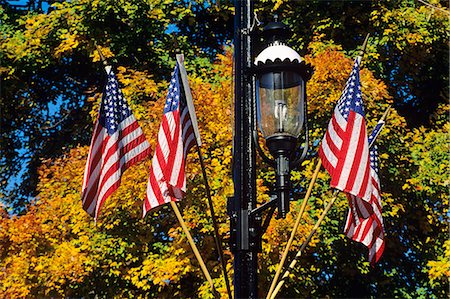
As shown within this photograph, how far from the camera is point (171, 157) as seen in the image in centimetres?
602

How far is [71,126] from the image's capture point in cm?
1930

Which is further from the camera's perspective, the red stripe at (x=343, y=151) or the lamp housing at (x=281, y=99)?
the red stripe at (x=343, y=151)

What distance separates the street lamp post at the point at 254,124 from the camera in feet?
16.4

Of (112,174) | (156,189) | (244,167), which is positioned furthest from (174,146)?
(244,167)

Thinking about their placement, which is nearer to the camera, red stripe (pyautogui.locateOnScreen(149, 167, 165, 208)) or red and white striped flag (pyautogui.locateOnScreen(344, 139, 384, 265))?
red stripe (pyautogui.locateOnScreen(149, 167, 165, 208))

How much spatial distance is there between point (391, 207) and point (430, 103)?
5777 mm

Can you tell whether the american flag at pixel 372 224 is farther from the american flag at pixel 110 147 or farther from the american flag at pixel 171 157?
the american flag at pixel 110 147

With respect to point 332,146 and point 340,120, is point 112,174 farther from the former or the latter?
point 340,120

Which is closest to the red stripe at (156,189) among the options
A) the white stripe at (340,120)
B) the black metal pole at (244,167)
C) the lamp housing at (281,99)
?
the black metal pole at (244,167)

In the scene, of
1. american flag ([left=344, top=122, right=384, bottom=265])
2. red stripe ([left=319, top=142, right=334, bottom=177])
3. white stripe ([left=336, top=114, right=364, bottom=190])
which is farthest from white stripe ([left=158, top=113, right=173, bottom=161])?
american flag ([left=344, top=122, right=384, bottom=265])

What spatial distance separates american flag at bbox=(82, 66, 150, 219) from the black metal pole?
1690mm

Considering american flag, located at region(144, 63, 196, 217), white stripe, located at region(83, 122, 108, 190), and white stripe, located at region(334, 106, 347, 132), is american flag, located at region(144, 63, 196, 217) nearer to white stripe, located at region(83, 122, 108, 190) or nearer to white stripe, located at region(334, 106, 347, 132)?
white stripe, located at region(83, 122, 108, 190)

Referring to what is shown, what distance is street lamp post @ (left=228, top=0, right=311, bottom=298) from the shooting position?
500 centimetres

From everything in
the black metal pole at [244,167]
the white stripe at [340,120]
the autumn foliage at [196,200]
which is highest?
the autumn foliage at [196,200]
